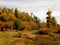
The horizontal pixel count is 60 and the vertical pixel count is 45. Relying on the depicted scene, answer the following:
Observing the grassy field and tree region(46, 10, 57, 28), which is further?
tree region(46, 10, 57, 28)

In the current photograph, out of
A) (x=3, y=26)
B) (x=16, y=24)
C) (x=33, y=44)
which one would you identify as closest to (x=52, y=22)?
(x=16, y=24)

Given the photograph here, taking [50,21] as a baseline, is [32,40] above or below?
below

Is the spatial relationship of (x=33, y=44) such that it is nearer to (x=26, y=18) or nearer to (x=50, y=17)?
(x=50, y=17)

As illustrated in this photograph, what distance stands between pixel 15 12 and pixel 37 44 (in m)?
52.2

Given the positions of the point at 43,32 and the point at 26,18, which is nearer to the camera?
the point at 43,32

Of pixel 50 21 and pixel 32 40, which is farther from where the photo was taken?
pixel 50 21

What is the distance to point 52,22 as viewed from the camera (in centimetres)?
5759

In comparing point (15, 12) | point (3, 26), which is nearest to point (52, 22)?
point (3, 26)

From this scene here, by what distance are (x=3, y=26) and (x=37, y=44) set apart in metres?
32.4

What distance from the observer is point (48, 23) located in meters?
57.1

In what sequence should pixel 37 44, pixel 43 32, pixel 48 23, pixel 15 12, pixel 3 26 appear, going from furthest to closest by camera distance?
pixel 15 12 < pixel 48 23 < pixel 3 26 < pixel 43 32 < pixel 37 44

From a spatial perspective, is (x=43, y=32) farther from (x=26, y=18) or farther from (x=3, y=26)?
(x=26, y=18)

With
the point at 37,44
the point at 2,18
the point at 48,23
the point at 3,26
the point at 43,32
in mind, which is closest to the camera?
the point at 37,44

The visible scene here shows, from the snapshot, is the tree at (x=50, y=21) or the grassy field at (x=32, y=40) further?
the tree at (x=50, y=21)
